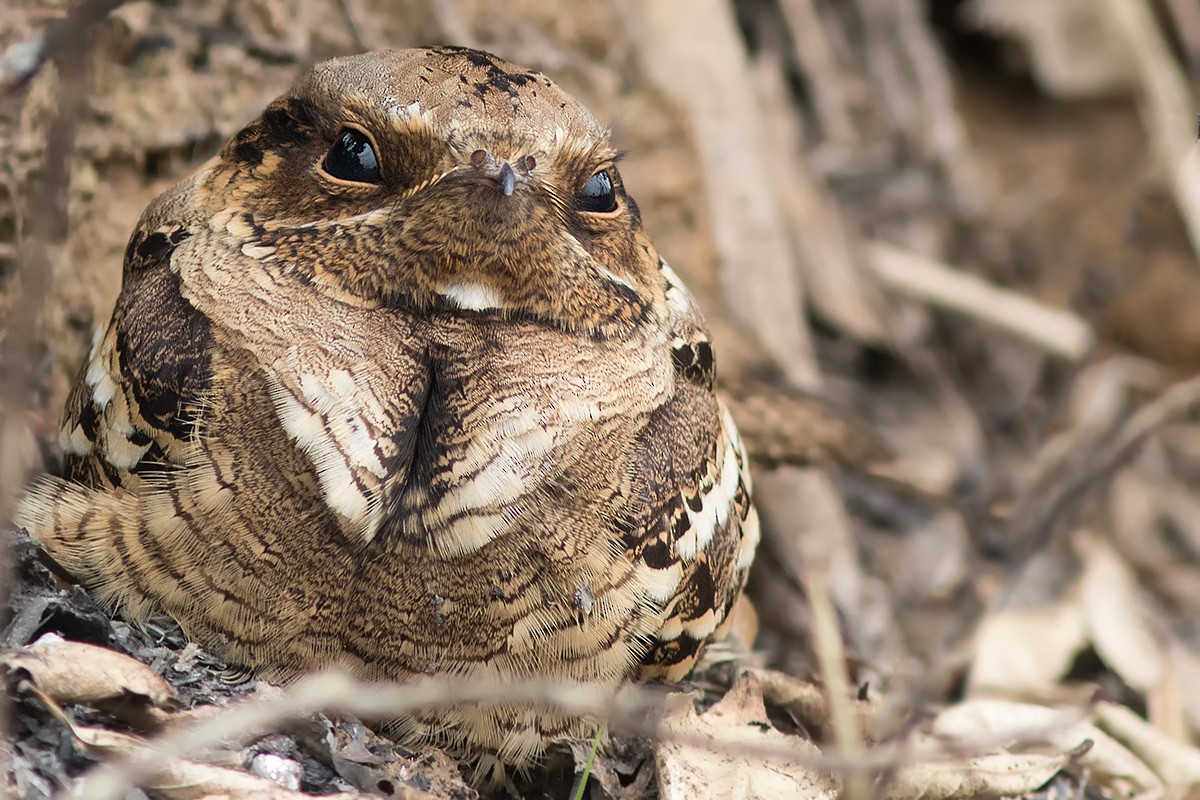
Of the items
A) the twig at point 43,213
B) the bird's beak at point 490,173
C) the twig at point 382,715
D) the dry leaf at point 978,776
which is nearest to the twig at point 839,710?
the twig at point 382,715

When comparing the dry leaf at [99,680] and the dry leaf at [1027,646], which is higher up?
the dry leaf at [99,680]

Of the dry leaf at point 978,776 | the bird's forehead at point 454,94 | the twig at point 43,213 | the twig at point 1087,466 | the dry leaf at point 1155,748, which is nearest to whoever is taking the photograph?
the twig at point 43,213

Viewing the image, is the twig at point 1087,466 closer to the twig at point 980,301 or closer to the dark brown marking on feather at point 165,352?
the twig at point 980,301

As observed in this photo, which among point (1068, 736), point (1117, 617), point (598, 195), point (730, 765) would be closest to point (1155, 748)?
point (1068, 736)

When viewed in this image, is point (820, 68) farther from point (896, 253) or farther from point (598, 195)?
point (598, 195)

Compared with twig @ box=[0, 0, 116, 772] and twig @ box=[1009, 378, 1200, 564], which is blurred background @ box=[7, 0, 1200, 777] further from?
twig @ box=[0, 0, 116, 772]
